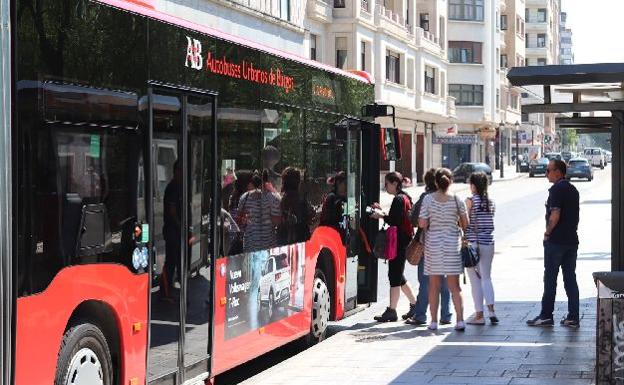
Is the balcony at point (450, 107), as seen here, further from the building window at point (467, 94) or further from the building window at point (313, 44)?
the building window at point (313, 44)

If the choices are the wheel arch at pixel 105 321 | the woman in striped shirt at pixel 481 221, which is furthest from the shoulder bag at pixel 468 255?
the wheel arch at pixel 105 321

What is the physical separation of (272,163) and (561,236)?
390 cm

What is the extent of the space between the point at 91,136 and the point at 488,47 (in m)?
86.0

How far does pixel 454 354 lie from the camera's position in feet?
→ 37.7

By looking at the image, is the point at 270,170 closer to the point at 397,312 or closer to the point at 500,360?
the point at 500,360

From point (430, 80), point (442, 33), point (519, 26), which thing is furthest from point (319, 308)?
point (519, 26)

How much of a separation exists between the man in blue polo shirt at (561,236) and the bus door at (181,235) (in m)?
5.11


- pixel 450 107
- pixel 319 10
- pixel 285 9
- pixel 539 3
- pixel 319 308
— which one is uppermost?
pixel 539 3

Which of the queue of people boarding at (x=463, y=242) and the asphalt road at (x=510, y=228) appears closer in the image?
the asphalt road at (x=510, y=228)

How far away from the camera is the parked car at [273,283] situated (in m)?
10.5

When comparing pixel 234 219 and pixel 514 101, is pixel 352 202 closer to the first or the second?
pixel 234 219

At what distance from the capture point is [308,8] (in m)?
49.9

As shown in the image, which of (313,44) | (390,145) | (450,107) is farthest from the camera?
(450,107)

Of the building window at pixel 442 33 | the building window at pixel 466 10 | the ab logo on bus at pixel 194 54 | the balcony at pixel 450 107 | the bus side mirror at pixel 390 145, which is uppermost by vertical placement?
the building window at pixel 466 10
